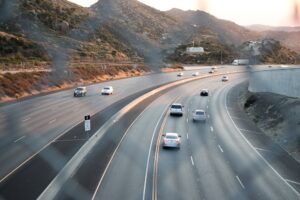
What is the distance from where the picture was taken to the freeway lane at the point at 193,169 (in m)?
21.0

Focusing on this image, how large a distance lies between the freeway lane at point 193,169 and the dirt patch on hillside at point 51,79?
11789 millimetres

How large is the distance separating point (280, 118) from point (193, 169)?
1762 cm

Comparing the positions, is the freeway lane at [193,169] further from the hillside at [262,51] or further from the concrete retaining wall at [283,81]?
the hillside at [262,51]

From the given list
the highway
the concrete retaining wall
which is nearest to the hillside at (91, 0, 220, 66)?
the highway

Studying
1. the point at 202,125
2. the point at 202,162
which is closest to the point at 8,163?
the point at 202,162

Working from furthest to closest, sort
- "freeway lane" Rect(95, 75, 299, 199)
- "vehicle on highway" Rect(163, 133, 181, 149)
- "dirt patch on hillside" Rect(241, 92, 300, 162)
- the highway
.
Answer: "dirt patch on hillside" Rect(241, 92, 300, 162) → "vehicle on highway" Rect(163, 133, 181, 149) → "freeway lane" Rect(95, 75, 299, 199) → the highway

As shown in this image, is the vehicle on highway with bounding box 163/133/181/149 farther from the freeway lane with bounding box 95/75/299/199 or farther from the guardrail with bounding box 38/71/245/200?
the guardrail with bounding box 38/71/245/200

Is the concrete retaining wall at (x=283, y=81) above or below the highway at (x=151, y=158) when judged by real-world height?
above

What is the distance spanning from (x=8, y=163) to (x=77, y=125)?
14688mm

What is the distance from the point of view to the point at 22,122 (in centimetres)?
4091

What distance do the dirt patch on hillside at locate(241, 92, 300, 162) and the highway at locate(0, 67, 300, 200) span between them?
1028 mm

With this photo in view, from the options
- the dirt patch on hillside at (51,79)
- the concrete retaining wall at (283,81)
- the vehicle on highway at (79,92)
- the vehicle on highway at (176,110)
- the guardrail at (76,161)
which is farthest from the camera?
the vehicle on highway at (79,92)

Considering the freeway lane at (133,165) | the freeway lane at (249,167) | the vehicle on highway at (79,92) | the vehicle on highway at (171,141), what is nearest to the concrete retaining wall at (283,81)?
the freeway lane at (249,167)

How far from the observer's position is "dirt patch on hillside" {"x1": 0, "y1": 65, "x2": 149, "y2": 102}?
198 feet
